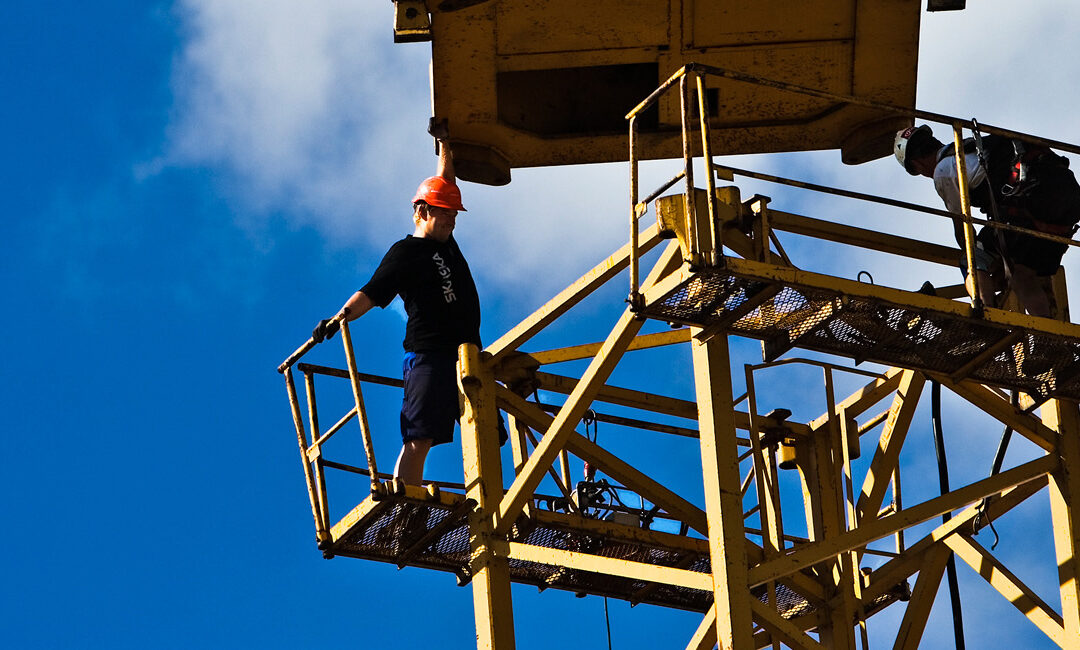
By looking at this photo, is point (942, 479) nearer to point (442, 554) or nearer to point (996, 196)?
point (996, 196)

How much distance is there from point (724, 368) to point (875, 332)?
40.2 inches

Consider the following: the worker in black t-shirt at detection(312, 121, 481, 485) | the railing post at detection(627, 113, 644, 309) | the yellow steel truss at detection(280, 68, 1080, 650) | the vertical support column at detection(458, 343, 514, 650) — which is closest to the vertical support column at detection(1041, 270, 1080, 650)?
the yellow steel truss at detection(280, 68, 1080, 650)

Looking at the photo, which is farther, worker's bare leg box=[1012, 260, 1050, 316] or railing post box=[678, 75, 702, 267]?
worker's bare leg box=[1012, 260, 1050, 316]

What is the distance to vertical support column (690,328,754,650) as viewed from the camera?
494 inches

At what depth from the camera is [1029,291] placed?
1405cm

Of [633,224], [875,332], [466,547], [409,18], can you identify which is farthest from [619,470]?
[409,18]

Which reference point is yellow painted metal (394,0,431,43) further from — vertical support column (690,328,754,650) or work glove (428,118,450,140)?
vertical support column (690,328,754,650)

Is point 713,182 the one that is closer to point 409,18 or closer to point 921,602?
point 409,18

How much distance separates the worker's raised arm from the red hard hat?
0.29ft

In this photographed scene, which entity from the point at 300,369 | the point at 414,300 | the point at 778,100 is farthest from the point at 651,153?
the point at 300,369

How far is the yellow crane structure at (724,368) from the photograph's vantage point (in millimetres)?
12789

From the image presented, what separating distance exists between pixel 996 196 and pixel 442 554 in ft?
16.3

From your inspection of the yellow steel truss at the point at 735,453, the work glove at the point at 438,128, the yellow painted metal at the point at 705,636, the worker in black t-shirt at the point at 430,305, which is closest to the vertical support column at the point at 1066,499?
the yellow steel truss at the point at 735,453

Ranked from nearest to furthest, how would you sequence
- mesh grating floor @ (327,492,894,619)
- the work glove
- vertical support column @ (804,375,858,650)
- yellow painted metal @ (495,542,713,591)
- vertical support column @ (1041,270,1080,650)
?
yellow painted metal @ (495,542,713,591) < vertical support column @ (1041,270,1080,650) < mesh grating floor @ (327,492,894,619) < the work glove < vertical support column @ (804,375,858,650)
